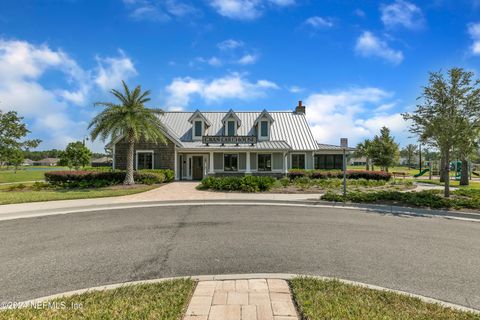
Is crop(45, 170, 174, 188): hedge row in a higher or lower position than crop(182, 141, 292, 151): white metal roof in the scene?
lower

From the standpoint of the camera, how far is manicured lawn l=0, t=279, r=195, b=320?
293cm

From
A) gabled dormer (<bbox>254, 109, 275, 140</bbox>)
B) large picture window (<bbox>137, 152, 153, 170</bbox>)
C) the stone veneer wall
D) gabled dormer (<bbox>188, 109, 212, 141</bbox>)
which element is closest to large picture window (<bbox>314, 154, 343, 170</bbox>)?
A: gabled dormer (<bbox>254, 109, 275, 140</bbox>)

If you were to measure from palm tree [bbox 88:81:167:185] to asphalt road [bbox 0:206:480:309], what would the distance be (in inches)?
368

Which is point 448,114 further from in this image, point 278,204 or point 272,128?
point 272,128

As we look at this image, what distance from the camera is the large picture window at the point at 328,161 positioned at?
2553 centimetres

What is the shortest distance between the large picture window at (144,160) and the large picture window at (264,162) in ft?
32.9

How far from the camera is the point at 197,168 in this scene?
902 inches

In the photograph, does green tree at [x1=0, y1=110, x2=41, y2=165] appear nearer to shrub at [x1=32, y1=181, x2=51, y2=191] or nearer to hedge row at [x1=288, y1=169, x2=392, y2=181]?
shrub at [x1=32, y1=181, x2=51, y2=191]

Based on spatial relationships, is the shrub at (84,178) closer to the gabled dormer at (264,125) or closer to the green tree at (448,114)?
the gabled dormer at (264,125)

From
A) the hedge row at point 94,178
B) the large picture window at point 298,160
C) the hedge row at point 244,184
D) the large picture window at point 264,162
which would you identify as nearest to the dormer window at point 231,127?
the large picture window at point 264,162

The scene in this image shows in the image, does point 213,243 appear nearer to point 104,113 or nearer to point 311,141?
point 104,113

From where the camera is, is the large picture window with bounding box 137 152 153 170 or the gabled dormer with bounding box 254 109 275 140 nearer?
the large picture window with bounding box 137 152 153 170

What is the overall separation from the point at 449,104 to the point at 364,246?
10.7 meters

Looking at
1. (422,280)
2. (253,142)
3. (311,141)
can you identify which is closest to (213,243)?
(422,280)
